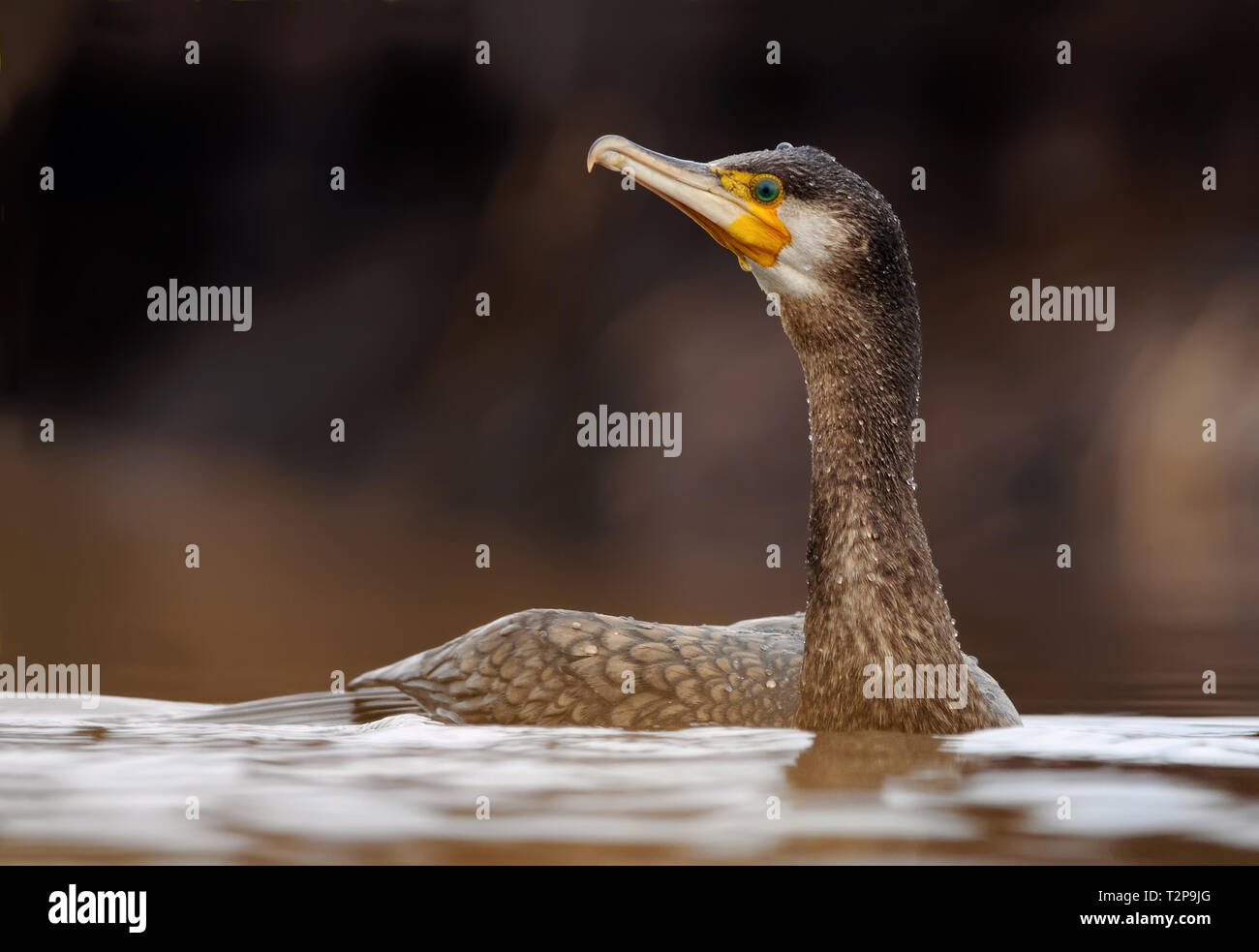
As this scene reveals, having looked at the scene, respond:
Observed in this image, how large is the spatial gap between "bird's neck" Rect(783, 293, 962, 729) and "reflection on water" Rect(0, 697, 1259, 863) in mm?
264

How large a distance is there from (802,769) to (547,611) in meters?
1.77

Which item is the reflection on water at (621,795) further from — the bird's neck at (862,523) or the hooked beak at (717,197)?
the hooked beak at (717,197)

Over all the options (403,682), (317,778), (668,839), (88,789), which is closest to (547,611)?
(403,682)

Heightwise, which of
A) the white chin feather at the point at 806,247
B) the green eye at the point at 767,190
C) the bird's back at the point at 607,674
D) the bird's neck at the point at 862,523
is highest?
the green eye at the point at 767,190

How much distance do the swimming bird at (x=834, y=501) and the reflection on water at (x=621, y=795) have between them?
0.14 metres

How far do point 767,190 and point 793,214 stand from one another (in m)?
0.12

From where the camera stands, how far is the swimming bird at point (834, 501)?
4.25 meters

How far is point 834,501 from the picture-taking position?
4453 mm

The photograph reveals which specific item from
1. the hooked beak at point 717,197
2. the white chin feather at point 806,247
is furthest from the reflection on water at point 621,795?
the hooked beak at point 717,197

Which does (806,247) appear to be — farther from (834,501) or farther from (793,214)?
(834,501)

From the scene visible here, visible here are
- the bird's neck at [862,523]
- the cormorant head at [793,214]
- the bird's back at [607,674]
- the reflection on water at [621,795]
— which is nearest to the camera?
the reflection on water at [621,795]

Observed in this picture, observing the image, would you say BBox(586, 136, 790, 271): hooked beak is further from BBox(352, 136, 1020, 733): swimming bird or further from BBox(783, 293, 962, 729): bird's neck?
BBox(783, 293, 962, 729): bird's neck

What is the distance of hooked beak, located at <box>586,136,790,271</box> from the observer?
446 centimetres

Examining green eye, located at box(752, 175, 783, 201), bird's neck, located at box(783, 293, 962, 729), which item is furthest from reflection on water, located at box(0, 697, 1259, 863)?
green eye, located at box(752, 175, 783, 201)
